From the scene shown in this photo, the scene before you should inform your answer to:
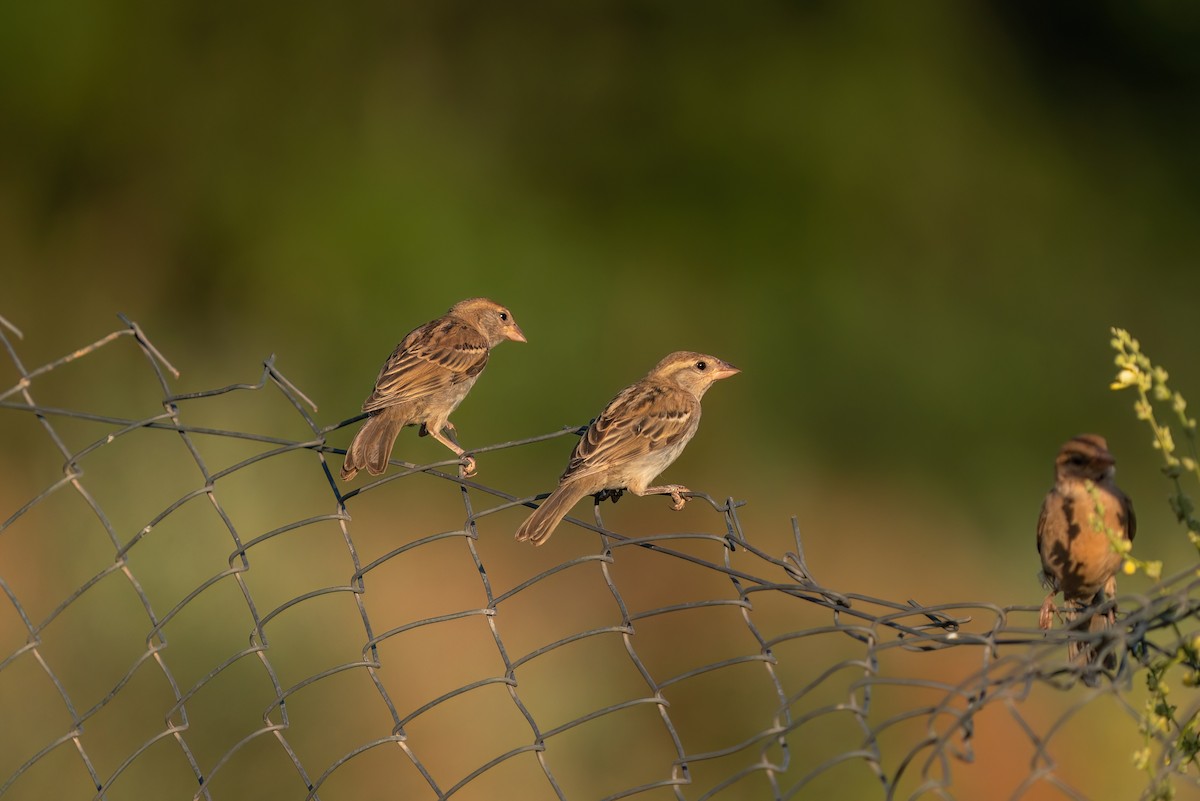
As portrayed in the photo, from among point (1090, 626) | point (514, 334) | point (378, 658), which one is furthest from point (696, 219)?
point (1090, 626)

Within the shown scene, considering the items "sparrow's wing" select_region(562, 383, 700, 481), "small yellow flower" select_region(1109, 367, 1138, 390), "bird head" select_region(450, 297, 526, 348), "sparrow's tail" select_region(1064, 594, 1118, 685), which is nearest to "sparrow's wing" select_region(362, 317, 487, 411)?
"bird head" select_region(450, 297, 526, 348)

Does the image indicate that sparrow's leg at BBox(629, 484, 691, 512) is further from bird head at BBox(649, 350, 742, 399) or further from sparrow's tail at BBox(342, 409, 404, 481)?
sparrow's tail at BBox(342, 409, 404, 481)

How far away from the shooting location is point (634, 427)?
453 cm

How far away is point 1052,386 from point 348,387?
4.41m

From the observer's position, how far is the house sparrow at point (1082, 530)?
10.1 feet

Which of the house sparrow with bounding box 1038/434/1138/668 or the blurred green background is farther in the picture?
the blurred green background

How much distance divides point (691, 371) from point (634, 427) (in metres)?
0.56

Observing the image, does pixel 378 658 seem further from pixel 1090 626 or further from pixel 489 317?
pixel 1090 626

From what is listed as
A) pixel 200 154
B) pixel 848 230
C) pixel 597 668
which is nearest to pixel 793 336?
pixel 848 230

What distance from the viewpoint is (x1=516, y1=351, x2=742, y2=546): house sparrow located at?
13.6 feet

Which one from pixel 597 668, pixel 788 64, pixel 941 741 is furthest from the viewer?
pixel 788 64

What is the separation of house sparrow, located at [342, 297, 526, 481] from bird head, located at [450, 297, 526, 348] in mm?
23

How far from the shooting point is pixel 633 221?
8328mm

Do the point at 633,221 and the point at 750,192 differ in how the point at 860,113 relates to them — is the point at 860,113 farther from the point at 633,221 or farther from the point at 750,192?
the point at 633,221
